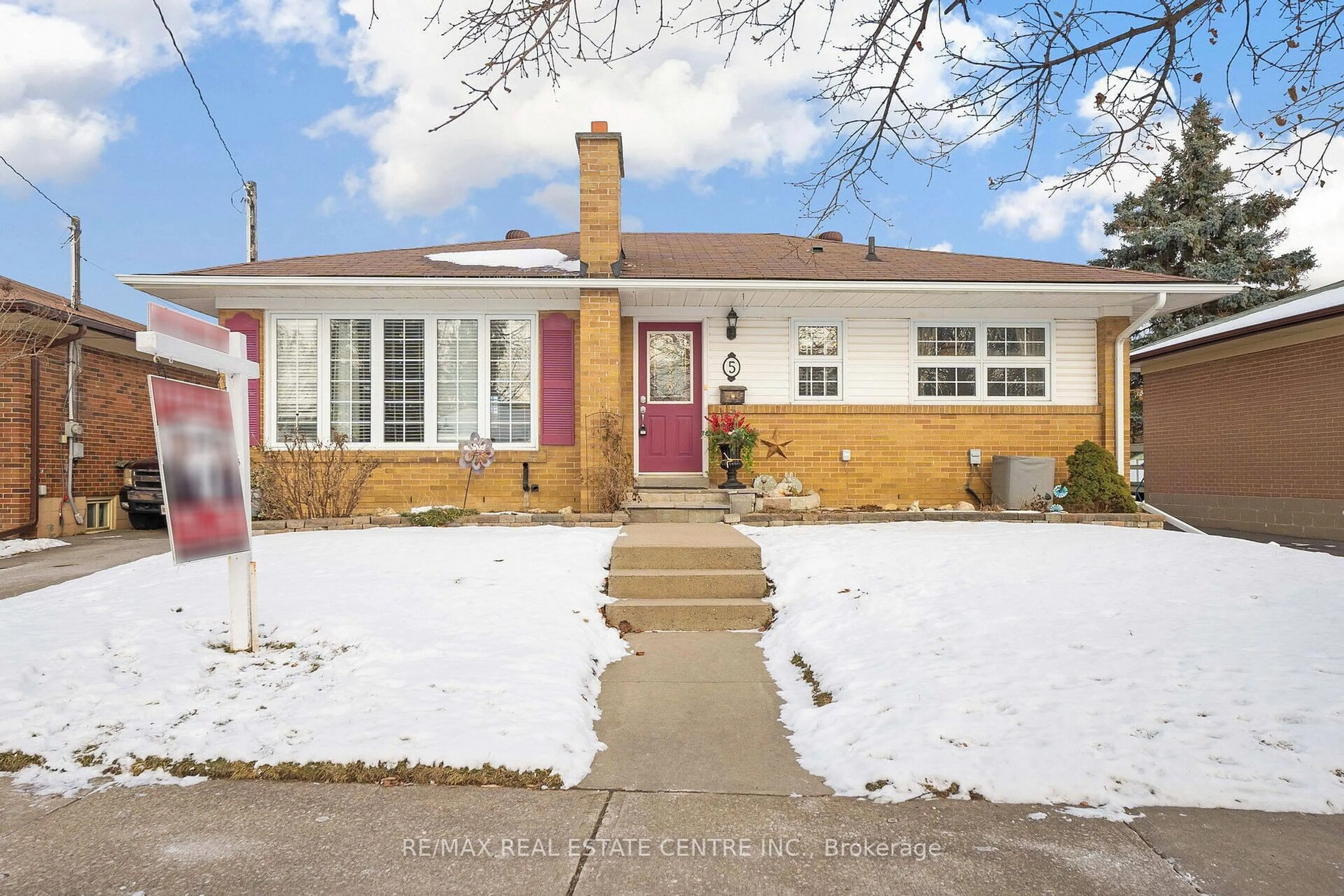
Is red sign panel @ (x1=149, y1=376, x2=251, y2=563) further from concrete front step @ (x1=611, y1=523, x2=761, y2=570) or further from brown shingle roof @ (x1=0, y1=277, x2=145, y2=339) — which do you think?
brown shingle roof @ (x1=0, y1=277, x2=145, y2=339)

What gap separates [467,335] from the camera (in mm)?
10070

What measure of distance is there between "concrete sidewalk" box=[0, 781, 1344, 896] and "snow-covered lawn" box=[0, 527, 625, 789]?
30 centimetres

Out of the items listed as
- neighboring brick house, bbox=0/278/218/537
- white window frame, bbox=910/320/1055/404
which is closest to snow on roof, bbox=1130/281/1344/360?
white window frame, bbox=910/320/1055/404

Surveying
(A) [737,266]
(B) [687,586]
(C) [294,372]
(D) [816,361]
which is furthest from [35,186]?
(B) [687,586]

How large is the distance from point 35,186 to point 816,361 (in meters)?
14.6

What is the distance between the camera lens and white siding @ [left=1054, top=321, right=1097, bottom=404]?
10.5 m

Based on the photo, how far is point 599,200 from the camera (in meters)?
9.67

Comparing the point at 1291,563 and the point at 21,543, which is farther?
the point at 21,543

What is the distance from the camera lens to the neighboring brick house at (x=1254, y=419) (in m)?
11.0

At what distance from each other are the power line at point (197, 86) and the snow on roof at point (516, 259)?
10.5 feet

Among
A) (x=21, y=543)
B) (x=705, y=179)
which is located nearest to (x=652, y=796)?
(x=21, y=543)

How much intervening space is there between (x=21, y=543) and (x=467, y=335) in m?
6.45

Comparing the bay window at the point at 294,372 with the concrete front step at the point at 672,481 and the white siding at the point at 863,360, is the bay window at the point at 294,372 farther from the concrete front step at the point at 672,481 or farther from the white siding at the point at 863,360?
the white siding at the point at 863,360

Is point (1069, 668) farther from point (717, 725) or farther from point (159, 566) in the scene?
point (159, 566)
